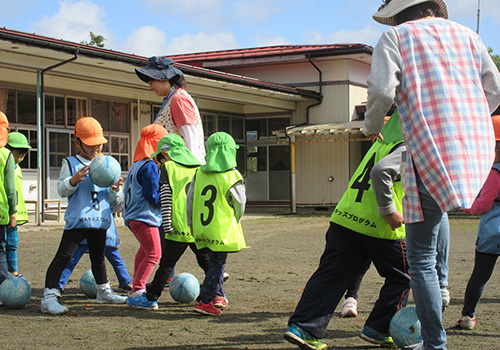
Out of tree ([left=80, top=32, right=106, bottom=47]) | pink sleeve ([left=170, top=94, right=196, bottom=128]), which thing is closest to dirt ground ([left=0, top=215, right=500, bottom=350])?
pink sleeve ([left=170, top=94, right=196, bottom=128])

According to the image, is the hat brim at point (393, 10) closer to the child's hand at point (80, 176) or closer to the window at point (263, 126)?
the child's hand at point (80, 176)

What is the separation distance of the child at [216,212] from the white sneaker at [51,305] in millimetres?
1107

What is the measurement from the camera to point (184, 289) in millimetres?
5660

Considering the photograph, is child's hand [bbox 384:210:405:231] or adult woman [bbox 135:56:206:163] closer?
child's hand [bbox 384:210:405:231]

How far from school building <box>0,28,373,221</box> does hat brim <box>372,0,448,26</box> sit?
35.2 feet

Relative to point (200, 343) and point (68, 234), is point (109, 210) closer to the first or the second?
point (68, 234)

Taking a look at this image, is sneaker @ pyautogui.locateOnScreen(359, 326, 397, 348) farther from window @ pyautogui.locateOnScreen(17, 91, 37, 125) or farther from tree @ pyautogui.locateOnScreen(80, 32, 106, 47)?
tree @ pyautogui.locateOnScreen(80, 32, 106, 47)

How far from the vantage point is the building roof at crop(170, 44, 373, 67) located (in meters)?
22.3

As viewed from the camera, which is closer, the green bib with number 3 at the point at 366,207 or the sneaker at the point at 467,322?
the green bib with number 3 at the point at 366,207

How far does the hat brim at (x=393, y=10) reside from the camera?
3.36 meters

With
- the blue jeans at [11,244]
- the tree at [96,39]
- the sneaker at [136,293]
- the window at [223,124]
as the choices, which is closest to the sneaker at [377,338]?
the sneaker at [136,293]

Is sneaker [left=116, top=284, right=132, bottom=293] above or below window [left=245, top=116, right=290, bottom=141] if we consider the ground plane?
below

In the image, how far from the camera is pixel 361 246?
392cm

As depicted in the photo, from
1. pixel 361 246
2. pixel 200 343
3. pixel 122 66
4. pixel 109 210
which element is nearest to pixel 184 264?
pixel 109 210
